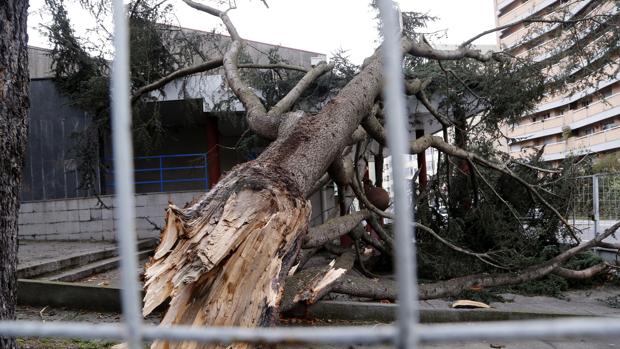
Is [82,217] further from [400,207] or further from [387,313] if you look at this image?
[400,207]

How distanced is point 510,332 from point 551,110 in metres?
42.4

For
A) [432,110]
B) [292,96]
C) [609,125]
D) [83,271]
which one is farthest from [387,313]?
[609,125]

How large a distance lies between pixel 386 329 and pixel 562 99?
1163 centimetres

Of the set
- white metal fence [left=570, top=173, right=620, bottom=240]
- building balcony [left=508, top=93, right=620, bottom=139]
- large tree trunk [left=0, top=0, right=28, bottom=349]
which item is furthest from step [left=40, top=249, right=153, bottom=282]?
building balcony [left=508, top=93, right=620, bottom=139]

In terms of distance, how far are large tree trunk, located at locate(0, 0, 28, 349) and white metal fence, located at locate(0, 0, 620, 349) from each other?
6.08 ft

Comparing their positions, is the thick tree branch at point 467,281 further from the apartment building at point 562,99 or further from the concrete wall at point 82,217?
the concrete wall at point 82,217

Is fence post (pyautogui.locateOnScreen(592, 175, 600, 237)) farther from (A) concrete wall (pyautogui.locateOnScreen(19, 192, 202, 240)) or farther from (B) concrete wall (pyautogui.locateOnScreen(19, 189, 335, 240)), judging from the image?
(A) concrete wall (pyautogui.locateOnScreen(19, 192, 202, 240))

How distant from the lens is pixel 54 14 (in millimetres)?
6781

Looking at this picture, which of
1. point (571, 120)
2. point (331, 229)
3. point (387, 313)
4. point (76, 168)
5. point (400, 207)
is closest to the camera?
point (400, 207)

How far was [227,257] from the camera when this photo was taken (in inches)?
97.8

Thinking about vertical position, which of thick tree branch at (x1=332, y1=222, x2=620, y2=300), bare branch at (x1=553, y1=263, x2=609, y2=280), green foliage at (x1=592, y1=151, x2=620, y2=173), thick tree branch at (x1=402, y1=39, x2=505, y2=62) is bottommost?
bare branch at (x1=553, y1=263, x2=609, y2=280)

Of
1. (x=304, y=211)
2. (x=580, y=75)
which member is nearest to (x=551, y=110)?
(x=580, y=75)

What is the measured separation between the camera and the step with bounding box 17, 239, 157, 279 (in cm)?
567

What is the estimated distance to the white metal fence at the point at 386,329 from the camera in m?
0.46
